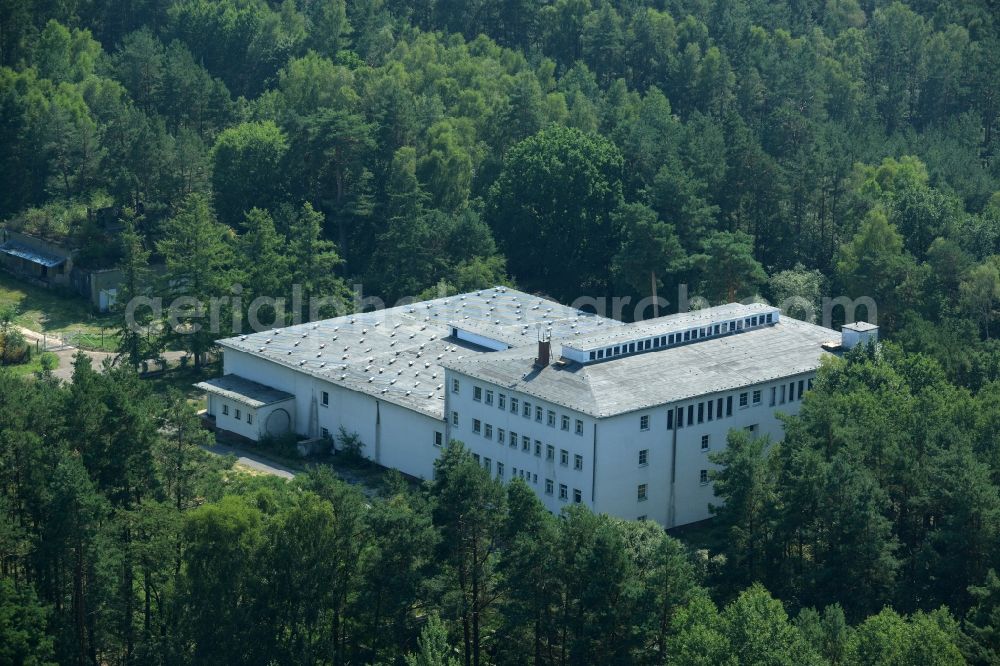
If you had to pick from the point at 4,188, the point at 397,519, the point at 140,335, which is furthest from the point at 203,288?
the point at 397,519

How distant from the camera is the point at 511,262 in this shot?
408 ft

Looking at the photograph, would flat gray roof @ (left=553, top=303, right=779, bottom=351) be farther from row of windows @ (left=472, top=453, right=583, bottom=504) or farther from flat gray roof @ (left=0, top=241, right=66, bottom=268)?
flat gray roof @ (left=0, top=241, right=66, bottom=268)

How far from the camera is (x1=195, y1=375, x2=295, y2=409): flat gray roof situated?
93.7 meters

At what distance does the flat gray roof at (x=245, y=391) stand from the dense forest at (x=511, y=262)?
23.1 feet

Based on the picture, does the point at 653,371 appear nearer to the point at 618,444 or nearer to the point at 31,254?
the point at 618,444

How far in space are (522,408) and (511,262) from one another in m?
41.8

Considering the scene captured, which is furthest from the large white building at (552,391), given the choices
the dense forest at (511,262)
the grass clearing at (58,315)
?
the grass clearing at (58,315)

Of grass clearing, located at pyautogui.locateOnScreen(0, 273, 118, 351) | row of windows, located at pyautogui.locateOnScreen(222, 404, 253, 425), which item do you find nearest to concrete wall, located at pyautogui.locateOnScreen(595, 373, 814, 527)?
row of windows, located at pyautogui.locateOnScreen(222, 404, 253, 425)

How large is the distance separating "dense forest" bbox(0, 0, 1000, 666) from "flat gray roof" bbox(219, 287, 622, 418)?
9514 mm

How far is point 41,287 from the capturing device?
406 ft

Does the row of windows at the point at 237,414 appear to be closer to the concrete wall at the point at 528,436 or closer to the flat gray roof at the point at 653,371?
the flat gray roof at the point at 653,371

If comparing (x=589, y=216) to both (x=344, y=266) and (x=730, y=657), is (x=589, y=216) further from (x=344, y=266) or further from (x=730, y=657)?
(x=730, y=657)

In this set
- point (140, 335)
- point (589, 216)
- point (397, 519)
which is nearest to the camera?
point (397, 519)

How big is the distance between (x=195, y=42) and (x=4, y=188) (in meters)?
37.7
